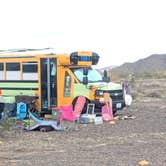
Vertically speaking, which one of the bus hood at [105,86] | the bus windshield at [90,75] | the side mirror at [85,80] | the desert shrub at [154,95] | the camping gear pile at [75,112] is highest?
the bus windshield at [90,75]

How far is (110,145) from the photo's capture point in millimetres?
15070

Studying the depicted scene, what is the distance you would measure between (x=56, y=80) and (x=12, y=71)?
192cm

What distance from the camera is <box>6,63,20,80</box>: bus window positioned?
79.0 ft

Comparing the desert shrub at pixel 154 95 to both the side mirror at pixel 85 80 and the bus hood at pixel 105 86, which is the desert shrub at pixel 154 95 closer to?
the bus hood at pixel 105 86

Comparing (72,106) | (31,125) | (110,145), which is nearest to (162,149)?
(110,145)

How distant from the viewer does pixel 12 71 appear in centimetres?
2425

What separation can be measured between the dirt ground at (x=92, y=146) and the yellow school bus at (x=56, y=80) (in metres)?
2.19

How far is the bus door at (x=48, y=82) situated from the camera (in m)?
23.5

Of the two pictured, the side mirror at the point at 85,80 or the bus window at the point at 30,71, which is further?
the bus window at the point at 30,71

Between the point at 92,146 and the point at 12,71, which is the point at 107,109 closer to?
the point at 12,71

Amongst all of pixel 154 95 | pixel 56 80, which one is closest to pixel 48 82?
pixel 56 80

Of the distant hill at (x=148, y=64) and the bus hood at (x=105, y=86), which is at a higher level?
the distant hill at (x=148, y=64)

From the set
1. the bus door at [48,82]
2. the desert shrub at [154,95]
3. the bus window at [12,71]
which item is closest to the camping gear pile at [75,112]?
the bus door at [48,82]

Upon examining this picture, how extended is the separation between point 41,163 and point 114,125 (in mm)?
8313
